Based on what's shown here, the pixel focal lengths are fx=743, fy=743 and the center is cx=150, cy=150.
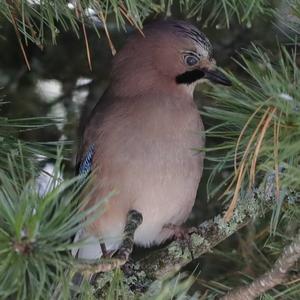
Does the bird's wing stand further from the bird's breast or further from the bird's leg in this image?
the bird's leg

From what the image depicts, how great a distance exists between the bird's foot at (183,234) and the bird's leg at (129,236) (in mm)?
116

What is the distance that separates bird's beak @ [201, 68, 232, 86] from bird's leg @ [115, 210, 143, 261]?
41 centimetres

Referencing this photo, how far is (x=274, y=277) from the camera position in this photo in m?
1.43

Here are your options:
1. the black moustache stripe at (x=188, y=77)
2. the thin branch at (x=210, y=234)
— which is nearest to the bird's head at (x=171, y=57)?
the black moustache stripe at (x=188, y=77)

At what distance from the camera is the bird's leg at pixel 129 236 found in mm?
1309

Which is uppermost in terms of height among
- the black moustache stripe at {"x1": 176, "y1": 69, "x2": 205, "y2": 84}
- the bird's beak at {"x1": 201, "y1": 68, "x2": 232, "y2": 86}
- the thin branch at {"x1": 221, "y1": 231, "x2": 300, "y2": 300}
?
the thin branch at {"x1": 221, "y1": 231, "x2": 300, "y2": 300}

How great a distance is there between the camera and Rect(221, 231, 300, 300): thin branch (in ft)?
4.56

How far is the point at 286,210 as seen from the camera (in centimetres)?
155

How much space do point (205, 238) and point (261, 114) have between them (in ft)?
1.72

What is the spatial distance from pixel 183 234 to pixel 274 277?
48 centimetres

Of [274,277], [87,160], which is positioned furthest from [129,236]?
[87,160]

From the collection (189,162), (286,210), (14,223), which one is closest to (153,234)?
(189,162)

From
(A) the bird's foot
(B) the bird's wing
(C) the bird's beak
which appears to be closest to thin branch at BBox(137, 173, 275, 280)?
(A) the bird's foot

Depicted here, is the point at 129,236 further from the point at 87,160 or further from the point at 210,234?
the point at 87,160
